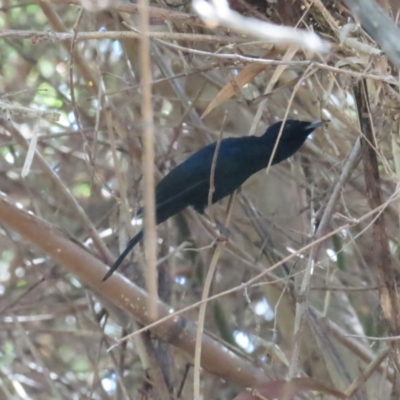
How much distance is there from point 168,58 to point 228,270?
104 centimetres

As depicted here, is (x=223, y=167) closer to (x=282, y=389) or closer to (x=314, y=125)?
(x=314, y=125)

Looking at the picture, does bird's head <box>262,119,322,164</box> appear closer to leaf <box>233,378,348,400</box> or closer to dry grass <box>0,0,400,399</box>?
dry grass <box>0,0,400,399</box>

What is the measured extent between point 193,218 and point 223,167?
0.39 m

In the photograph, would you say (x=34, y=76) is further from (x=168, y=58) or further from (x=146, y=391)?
(x=146, y=391)

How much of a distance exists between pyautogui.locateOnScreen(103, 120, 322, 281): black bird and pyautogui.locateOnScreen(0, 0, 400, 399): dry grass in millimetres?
96

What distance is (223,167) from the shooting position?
2.96 meters

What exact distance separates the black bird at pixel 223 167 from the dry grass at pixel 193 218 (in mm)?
96

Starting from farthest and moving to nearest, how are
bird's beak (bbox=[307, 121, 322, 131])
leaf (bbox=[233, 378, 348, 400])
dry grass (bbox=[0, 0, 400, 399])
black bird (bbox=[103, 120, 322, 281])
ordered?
black bird (bbox=[103, 120, 322, 281]), bird's beak (bbox=[307, 121, 322, 131]), dry grass (bbox=[0, 0, 400, 399]), leaf (bbox=[233, 378, 348, 400])

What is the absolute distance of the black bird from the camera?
Answer: 9.33 ft

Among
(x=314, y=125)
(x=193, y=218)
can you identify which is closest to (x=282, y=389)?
(x=314, y=125)

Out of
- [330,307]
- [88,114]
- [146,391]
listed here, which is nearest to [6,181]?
[88,114]

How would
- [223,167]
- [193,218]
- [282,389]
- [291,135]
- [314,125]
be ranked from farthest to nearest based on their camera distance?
[193,218]
[223,167]
[291,135]
[314,125]
[282,389]

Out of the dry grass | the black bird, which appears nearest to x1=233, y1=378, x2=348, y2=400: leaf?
the dry grass

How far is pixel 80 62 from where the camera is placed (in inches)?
110
